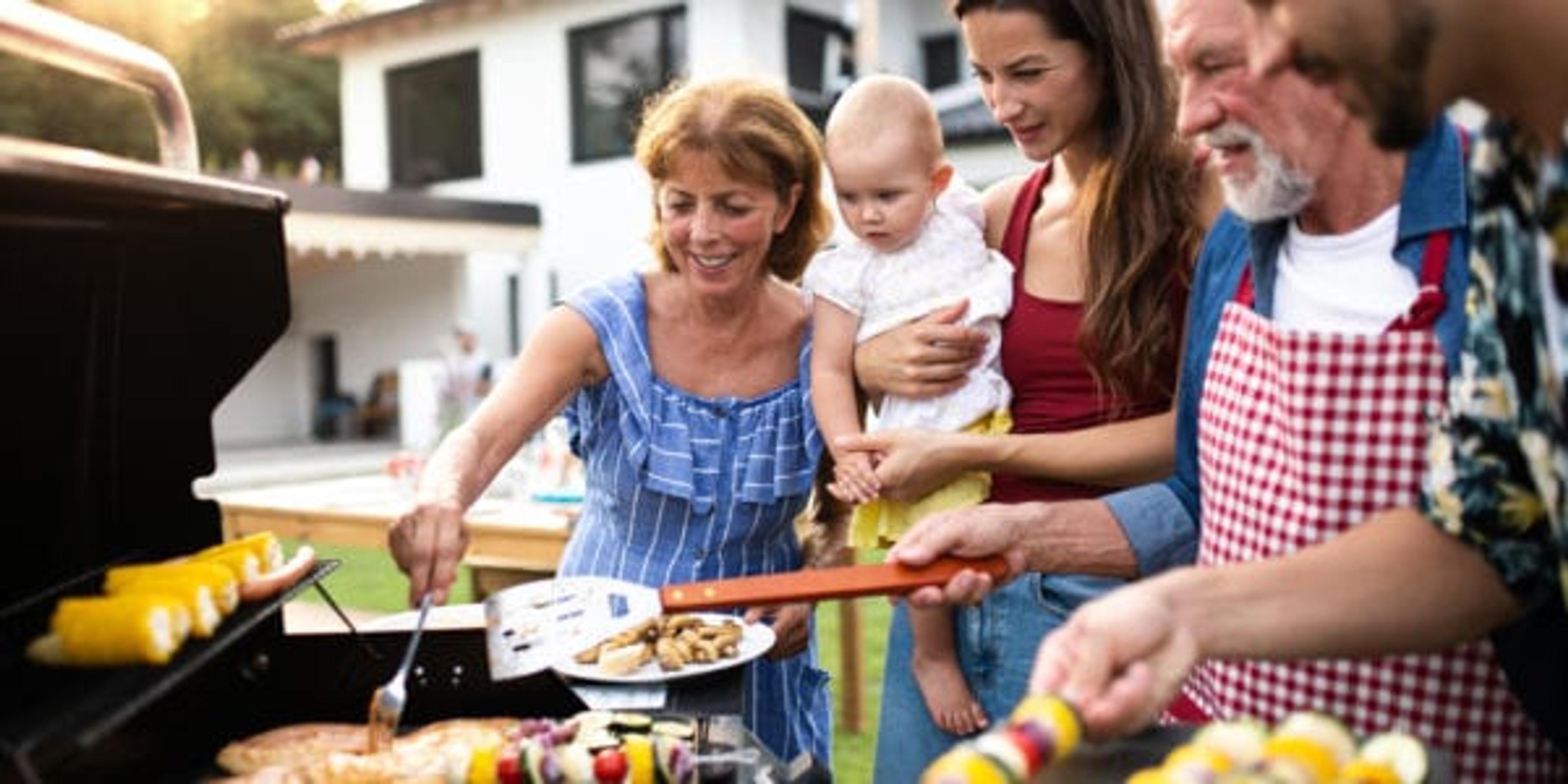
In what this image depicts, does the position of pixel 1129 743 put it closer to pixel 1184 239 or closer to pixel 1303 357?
pixel 1303 357

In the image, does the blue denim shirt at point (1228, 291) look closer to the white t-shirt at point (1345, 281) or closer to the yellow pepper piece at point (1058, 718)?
the white t-shirt at point (1345, 281)

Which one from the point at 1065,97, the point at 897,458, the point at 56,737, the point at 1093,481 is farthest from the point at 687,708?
the point at 1065,97

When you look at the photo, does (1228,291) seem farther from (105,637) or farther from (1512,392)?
(105,637)

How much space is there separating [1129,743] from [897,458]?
0.98 m

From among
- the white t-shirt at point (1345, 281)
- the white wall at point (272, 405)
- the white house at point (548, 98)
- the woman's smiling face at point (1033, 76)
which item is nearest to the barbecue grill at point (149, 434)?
the white t-shirt at point (1345, 281)

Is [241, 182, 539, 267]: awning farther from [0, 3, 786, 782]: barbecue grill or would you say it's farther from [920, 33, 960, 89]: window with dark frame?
[0, 3, 786, 782]: barbecue grill

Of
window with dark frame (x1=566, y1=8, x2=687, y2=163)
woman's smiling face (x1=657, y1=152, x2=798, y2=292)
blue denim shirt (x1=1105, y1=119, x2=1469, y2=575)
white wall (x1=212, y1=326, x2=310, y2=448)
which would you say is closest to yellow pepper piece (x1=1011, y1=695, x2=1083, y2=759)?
blue denim shirt (x1=1105, y1=119, x2=1469, y2=575)

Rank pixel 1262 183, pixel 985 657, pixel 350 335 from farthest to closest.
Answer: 1. pixel 350 335
2. pixel 985 657
3. pixel 1262 183

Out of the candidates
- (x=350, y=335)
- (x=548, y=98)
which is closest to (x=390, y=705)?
(x=548, y=98)

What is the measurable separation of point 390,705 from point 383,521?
12.2ft

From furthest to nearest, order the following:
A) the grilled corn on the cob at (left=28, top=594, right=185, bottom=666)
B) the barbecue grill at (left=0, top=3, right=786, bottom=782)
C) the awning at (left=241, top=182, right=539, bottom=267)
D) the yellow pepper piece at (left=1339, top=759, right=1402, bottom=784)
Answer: the awning at (left=241, top=182, right=539, bottom=267) < the barbecue grill at (left=0, top=3, right=786, bottom=782) < the grilled corn on the cob at (left=28, top=594, right=185, bottom=666) < the yellow pepper piece at (left=1339, top=759, right=1402, bottom=784)

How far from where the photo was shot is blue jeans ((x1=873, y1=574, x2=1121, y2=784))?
235cm

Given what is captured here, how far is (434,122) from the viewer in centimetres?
1988

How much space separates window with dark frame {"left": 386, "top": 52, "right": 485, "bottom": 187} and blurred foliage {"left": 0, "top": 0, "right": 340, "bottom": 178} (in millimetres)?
5646
